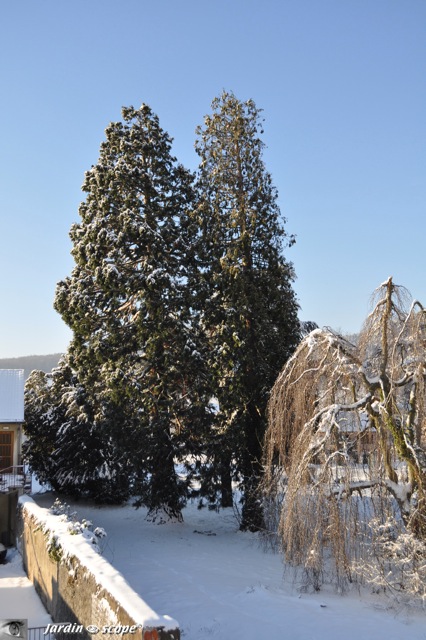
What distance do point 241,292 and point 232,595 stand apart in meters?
9.81

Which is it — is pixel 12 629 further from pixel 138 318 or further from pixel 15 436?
pixel 15 436

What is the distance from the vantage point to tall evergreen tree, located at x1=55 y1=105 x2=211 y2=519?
20.5 m

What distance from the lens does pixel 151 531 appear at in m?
21.4

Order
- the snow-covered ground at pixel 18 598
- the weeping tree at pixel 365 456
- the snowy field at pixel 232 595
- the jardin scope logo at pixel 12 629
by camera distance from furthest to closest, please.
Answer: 1. the snow-covered ground at pixel 18 598
2. the weeping tree at pixel 365 456
3. the snowy field at pixel 232 595
4. the jardin scope logo at pixel 12 629

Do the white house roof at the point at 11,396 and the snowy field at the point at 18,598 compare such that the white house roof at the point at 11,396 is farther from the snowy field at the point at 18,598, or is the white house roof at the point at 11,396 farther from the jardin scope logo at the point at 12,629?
the jardin scope logo at the point at 12,629

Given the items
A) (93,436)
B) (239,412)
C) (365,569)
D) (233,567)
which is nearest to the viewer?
(365,569)

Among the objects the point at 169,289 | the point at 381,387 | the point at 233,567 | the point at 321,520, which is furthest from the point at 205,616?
the point at 169,289

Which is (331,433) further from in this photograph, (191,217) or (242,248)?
(191,217)

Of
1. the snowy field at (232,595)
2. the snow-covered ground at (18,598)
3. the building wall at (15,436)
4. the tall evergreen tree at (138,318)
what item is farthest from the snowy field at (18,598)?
the building wall at (15,436)

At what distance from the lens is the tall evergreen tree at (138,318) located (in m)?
20.5

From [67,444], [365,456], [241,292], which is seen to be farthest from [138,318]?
[365,456]

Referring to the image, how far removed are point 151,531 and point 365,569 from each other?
36.7 ft

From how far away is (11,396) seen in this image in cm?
2700

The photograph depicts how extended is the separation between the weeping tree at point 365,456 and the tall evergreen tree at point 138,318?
26.7ft
